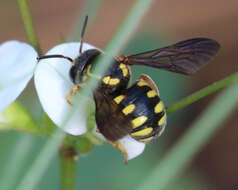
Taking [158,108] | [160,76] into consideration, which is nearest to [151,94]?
[158,108]

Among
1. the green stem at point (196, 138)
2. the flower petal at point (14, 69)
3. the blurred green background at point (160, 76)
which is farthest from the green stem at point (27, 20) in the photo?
the blurred green background at point (160, 76)

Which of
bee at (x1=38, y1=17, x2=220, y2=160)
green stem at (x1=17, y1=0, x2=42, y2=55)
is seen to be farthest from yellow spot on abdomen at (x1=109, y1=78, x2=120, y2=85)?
green stem at (x1=17, y1=0, x2=42, y2=55)

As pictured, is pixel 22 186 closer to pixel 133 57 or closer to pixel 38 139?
pixel 133 57

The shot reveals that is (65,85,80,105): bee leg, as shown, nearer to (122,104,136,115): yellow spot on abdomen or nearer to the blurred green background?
(122,104,136,115): yellow spot on abdomen

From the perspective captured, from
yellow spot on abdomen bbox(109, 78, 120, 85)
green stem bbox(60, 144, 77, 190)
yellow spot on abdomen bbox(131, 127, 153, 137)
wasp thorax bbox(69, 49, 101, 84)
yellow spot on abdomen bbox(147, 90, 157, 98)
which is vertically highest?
wasp thorax bbox(69, 49, 101, 84)

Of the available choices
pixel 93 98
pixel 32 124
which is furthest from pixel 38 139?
pixel 93 98
